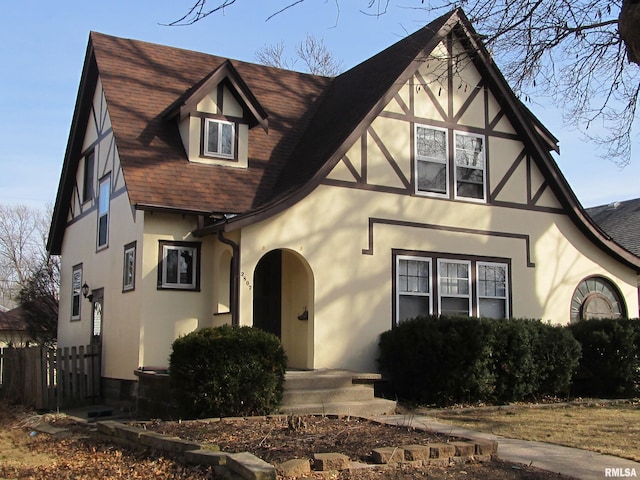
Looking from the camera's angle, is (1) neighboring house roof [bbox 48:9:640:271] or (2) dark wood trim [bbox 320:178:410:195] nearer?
(1) neighboring house roof [bbox 48:9:640:271]

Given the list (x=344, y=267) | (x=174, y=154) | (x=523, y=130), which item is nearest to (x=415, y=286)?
(x=344, y=267)

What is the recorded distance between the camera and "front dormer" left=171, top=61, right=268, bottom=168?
52.8ft

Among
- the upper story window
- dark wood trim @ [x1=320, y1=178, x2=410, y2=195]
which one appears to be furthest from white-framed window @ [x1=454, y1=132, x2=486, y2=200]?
dark wood trim @ [x1=320, y1=178, x2=410, y2=195]

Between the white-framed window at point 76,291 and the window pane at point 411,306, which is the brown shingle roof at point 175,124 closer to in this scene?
the window pane at point 411,306

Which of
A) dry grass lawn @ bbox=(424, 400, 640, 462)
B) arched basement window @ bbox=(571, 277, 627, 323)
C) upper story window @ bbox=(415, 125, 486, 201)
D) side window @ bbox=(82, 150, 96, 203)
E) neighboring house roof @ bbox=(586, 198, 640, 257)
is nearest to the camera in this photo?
dry grass lawn @ bbox=(424, 400, 640, 462)

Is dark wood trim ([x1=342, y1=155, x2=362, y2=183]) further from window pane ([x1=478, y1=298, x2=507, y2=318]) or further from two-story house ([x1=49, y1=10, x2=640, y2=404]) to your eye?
window pane ([x1=478, y1=298, x2=507, y2=318])

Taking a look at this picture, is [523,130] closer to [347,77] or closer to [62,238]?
[347,77]

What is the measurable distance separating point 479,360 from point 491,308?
12.0 ft

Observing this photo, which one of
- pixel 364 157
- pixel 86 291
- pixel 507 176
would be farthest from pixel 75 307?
pixel 507 176

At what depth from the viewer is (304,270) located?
51.3 feet

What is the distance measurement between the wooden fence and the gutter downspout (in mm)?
4372

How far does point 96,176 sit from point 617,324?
486 inches

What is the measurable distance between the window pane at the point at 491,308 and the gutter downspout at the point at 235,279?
579cm

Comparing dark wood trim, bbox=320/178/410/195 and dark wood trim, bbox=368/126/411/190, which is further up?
dark wood trim, bbox=368/126/411/190
